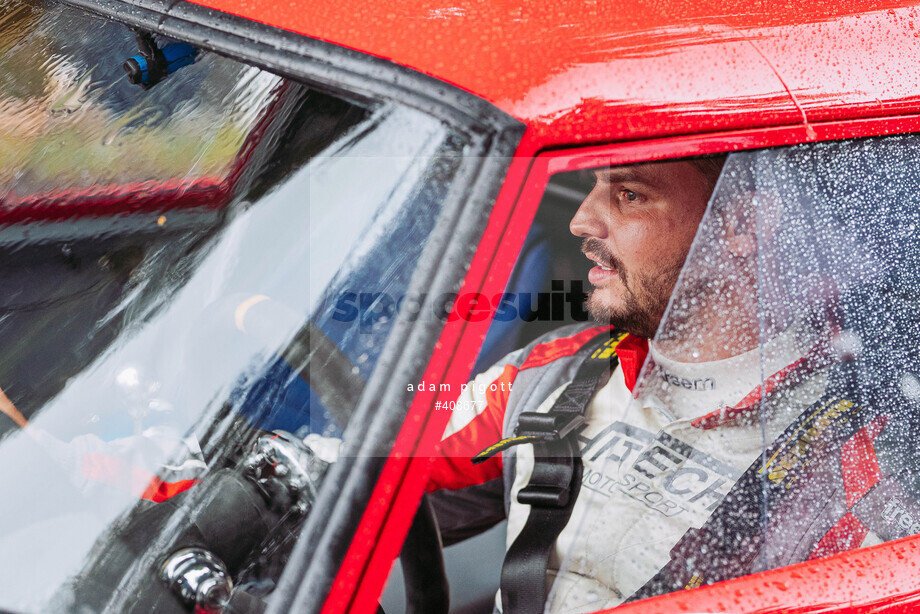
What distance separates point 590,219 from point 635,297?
19 cm

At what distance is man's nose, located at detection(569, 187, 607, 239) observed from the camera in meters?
1.33

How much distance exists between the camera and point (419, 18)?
1040 millimetres

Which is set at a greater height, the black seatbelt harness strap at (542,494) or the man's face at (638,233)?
the man's face at (638,233)

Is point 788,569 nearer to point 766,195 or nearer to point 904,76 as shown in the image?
point 766,195

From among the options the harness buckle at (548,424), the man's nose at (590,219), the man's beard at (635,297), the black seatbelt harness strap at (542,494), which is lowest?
the black seatbelt harness strap at (542,494)

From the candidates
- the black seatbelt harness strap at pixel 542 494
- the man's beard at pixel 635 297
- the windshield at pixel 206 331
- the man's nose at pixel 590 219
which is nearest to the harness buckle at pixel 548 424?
the black seatbelt harness strap at pixel 542 494

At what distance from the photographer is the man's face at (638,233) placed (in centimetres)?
110

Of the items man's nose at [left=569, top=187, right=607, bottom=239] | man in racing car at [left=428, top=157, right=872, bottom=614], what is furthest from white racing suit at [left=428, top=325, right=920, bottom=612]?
man's nose at [left=569, top=187, right=607, bottom=239]

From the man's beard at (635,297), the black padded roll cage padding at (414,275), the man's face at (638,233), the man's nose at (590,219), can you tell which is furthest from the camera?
the man's nose at (590,219)

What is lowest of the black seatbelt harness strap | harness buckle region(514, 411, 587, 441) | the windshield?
the black seatbelt harness strap

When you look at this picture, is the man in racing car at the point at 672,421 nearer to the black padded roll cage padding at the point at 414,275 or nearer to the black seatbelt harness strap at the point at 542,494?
the black seatbelt harness strap at the point at 542,494

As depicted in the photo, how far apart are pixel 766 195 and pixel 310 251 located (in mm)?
643

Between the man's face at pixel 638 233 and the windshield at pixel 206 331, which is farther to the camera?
the man's face at pixel 638 233

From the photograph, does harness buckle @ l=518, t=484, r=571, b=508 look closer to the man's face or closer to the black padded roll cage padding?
the man's face
